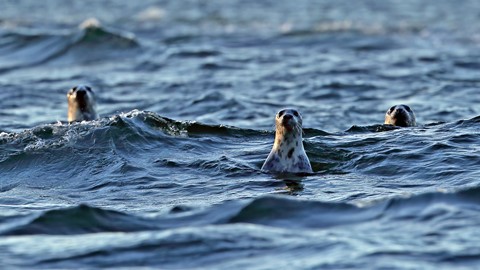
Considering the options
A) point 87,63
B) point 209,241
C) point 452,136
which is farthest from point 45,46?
point 209,241

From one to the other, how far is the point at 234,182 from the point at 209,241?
10.8 ft

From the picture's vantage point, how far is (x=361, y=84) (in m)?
21.4

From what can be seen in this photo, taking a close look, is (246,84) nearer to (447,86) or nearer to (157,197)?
(447,86)

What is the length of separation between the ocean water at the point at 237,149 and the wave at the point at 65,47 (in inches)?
2.4

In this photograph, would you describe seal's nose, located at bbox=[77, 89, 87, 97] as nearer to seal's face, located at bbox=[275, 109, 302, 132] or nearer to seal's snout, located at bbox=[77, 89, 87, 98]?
seal's snout, located at bbox=[77, 89, 87, 98]

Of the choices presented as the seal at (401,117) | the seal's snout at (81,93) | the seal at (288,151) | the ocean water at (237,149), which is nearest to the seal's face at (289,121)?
the seal at (288,151)

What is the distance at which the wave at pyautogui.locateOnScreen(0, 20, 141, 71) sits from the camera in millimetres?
25469

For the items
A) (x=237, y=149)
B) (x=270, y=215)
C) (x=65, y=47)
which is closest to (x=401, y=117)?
(x=237, y=149)

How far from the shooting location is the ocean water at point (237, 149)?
9.16m

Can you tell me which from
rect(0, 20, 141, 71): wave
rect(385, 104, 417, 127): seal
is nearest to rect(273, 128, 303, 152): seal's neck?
rect(385, 104, 417, 127): seal

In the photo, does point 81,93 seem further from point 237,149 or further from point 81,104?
point 237,149

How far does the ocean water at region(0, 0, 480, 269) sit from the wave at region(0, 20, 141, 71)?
0.20 ft

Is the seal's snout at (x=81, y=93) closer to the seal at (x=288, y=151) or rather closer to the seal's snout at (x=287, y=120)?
the seal at (x=288, y=151)

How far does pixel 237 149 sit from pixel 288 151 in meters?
1.48
